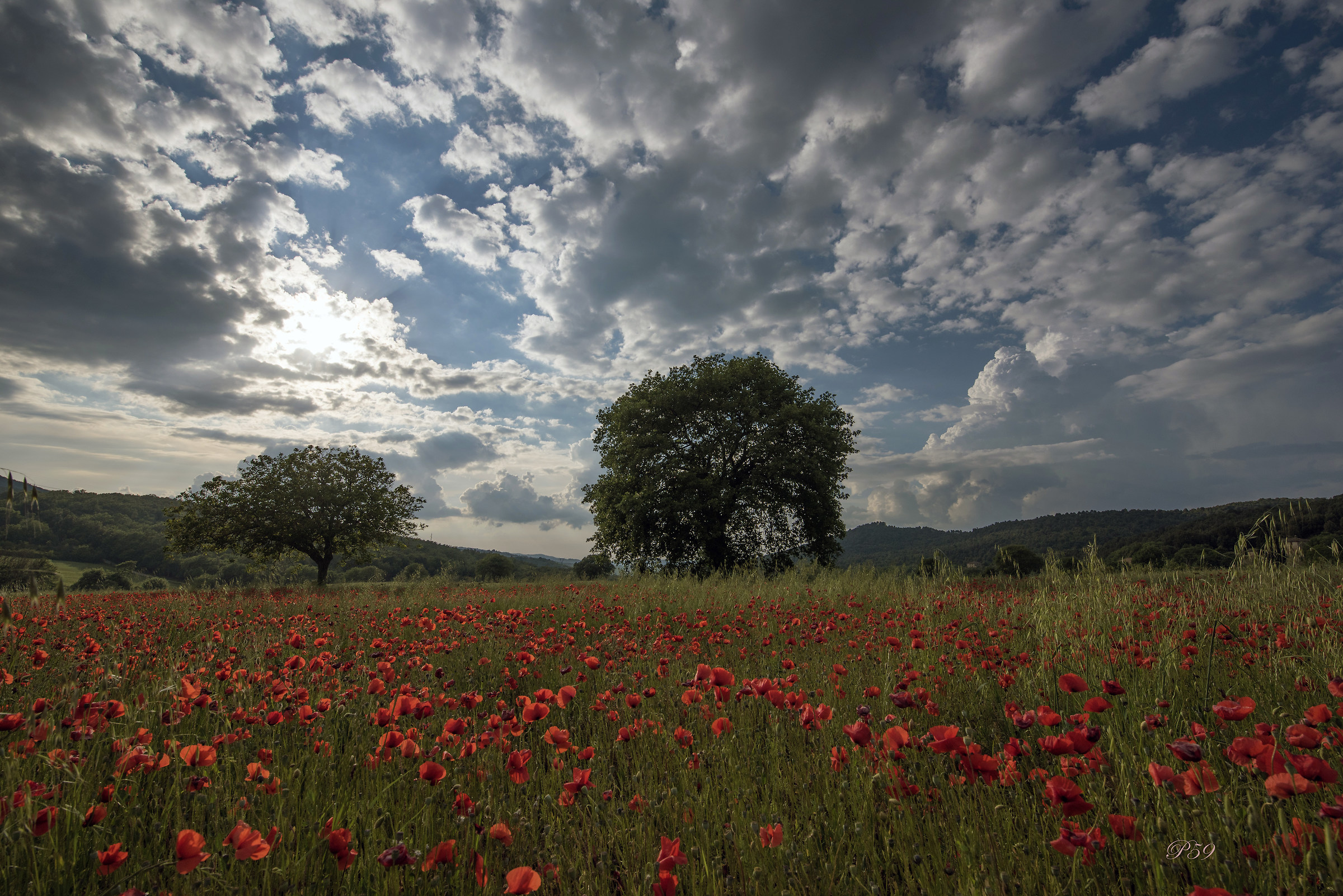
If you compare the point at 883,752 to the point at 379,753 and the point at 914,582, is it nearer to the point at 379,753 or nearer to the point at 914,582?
the point at 379,753

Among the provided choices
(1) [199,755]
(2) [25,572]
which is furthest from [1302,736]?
(2) [25,572]

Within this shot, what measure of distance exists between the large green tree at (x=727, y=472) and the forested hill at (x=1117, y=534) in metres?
3.17

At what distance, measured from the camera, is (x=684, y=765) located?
2.95 metres

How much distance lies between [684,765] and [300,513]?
29556 millimetres

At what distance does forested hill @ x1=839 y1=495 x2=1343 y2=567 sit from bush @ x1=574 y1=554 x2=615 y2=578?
10.6 meters

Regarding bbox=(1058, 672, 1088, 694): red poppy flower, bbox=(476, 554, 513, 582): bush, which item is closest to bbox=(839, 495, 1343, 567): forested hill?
bbox=(1058, 672, 1088, 694): red poppy flower

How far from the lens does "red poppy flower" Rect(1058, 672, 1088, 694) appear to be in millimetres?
2410

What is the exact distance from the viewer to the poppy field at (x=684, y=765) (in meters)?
1.98

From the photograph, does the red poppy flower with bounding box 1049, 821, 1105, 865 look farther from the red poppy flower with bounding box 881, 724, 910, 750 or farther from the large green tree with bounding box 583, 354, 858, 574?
the large green tree with bounding box 583, 354, 858, 574

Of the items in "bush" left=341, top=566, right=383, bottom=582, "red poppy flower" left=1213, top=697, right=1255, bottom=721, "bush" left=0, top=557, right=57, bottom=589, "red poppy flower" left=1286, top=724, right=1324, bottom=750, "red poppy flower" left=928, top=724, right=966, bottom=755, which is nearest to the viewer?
"red poppy flower" left=1286, top=724, right=1324, bottom=750

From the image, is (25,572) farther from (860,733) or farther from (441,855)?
(860,733)

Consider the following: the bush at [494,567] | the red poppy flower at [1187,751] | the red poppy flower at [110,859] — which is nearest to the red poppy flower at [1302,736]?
the red poppy flower at [1187,751]

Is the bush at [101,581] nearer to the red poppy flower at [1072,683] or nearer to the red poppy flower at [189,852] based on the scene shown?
the red poppy flower at [189,852]

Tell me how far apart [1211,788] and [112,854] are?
348cm
